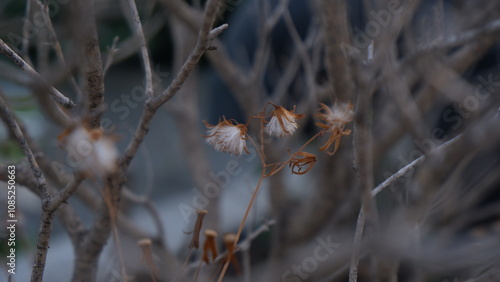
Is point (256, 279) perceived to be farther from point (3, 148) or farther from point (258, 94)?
point (3, 148)

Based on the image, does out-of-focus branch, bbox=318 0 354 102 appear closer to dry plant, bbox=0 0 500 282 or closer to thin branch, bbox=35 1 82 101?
dry plant, bbox=0 0 500 282

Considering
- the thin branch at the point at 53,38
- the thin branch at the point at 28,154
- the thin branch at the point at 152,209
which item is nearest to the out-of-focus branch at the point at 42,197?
the thin branch at the point at 28,154

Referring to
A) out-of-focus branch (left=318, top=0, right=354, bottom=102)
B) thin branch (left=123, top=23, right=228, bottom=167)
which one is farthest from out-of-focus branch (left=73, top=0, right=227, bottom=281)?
out-of-focus branch (left=318, top=0, right=354, bottom=102)

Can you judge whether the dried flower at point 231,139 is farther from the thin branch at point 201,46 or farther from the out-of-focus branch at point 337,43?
the out-of-focus branch at point 337,43

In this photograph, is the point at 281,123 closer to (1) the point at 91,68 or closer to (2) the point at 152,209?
(1) the point at 91,68

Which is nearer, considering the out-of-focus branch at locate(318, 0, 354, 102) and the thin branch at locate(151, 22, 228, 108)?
the thin branch at locate(151, 22, 228, 108)

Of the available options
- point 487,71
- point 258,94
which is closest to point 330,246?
point 258,94

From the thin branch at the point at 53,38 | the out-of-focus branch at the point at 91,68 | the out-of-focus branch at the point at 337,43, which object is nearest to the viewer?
the out-of-focus branch at the point at 91,68
